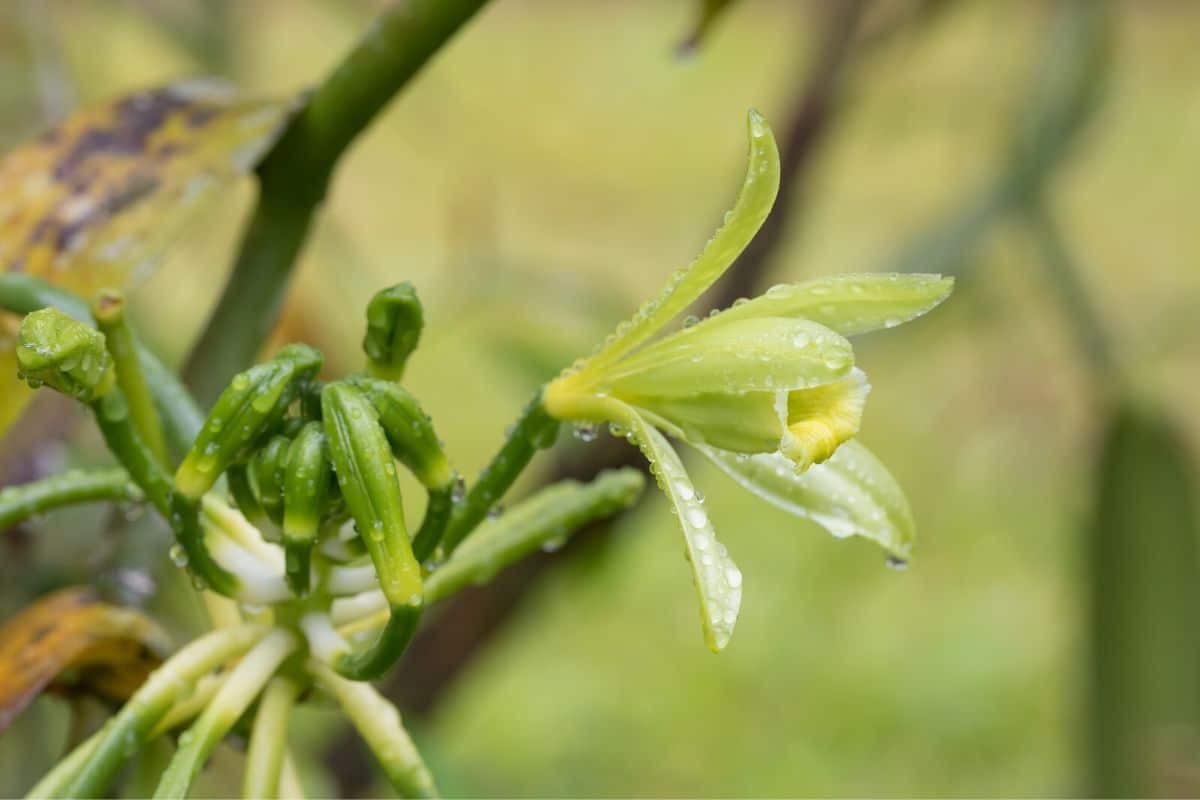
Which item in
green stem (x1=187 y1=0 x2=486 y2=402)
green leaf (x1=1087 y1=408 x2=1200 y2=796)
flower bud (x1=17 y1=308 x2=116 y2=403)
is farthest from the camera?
green leaf (x1=1087 y1=408 x2=1200 y2=796)

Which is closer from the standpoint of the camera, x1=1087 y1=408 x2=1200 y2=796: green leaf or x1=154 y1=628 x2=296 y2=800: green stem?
x1=154 y1=628 x2=296 y2=800: green stem

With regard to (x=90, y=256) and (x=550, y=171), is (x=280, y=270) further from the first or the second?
(x=550, y=171)

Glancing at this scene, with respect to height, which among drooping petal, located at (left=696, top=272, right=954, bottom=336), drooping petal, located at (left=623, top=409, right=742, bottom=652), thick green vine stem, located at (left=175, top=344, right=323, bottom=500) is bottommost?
drooping petal, located at (left=623, top=409, right=742, bottom=652)

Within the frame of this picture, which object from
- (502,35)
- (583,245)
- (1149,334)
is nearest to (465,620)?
(1149,334)

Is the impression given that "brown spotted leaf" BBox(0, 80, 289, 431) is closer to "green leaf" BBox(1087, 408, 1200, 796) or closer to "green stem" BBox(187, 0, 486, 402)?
"green stem" BBox(187, 0, 486, 402)

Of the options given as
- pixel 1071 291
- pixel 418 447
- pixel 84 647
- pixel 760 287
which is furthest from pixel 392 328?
pixel 1071 291

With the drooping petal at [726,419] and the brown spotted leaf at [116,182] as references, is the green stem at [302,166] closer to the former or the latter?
the brown spotted leaf at [116,182]

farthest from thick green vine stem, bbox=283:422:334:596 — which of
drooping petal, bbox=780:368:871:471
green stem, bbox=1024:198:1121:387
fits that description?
green stem, bbox=1024:198:1121:387
